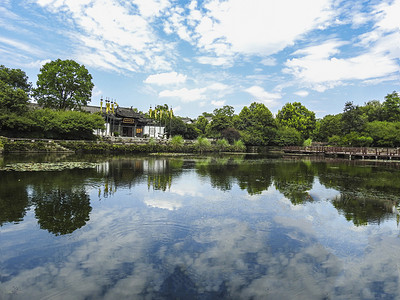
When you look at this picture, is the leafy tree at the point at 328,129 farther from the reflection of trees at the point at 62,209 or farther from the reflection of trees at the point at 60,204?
the reflection of trees at the point at 62,209

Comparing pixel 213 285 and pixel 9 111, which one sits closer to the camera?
pixel 213 285

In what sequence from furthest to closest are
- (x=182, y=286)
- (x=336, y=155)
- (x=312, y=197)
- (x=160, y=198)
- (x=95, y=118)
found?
(x=336, y=155) < (x=95, y=118) < (x=312, y=197) < (x=160, y=198) < (x=182, y=286)

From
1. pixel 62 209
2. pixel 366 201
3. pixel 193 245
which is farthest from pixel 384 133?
pixel 62 209

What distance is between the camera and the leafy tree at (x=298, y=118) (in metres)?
65.2

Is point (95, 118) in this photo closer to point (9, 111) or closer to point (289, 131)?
point (9, 111)

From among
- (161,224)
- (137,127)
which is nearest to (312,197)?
(161,224)

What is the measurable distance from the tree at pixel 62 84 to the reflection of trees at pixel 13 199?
31371mm

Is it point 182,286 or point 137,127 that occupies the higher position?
point 137,127

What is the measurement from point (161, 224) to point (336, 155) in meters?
42.3

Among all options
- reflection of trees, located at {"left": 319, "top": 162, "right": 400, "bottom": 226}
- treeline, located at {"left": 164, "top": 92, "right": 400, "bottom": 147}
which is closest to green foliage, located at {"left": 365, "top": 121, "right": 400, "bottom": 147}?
treeline, located at {"left": 164, "top": 92, "right": 400, "bottom": 147}

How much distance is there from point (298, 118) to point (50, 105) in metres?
54.3

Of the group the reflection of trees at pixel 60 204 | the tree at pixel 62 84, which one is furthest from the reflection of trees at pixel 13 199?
the tree at pixel 62 84

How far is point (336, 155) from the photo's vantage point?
139 feet

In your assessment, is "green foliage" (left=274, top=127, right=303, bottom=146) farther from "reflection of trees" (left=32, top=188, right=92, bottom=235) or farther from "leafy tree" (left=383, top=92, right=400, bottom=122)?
"reflection of trees" (left=32, top=188, right=92, bottom=235)
